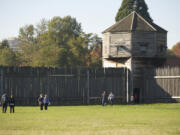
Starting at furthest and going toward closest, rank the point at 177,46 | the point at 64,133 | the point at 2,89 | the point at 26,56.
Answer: the point at 177,46, the point at 26,56, the point at 2,89, the point at 64,133

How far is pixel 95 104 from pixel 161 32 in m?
10.7

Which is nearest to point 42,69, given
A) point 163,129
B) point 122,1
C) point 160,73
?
point 160,73

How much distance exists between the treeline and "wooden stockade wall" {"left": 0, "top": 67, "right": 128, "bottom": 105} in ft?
114

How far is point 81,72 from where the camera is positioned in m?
45.7

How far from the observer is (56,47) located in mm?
83500

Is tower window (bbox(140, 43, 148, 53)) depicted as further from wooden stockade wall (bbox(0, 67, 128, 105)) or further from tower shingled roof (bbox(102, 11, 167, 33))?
wooden stockade wall (bbox(0, 67, 128, 105))

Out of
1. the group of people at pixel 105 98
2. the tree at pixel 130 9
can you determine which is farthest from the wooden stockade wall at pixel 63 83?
the tree at pixel 130 9

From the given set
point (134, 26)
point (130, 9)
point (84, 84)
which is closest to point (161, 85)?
point (134, 26)

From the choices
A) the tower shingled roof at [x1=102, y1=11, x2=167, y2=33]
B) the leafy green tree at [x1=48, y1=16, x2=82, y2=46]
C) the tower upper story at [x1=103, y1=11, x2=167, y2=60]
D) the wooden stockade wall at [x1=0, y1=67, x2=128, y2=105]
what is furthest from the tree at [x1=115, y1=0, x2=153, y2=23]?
the wooden stockade wall at [x1=0, y1=67, x2=128, y2=105]

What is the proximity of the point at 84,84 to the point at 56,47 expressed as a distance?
126 feet

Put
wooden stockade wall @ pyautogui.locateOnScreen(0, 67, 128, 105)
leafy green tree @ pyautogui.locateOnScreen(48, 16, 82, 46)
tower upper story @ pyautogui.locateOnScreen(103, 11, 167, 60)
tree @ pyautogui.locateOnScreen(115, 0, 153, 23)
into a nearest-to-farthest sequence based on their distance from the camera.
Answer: wooden stockade wall @ pyautogui.locateOnScreen(0, 67, 128, 105), tower upper story @ pyautogui.locateOnScreen(103, 11, 167, 60), tree @ pyautogui.locateOnScreen(115, 0, 153, 23), leafy green tree @ pyautogui.locateOnScreen(48, 16, 82, 46)

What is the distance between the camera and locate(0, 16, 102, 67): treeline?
81500 millimetres

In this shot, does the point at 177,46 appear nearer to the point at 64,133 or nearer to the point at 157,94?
the point at 157,94

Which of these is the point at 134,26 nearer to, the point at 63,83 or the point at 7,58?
the point at 63,83
